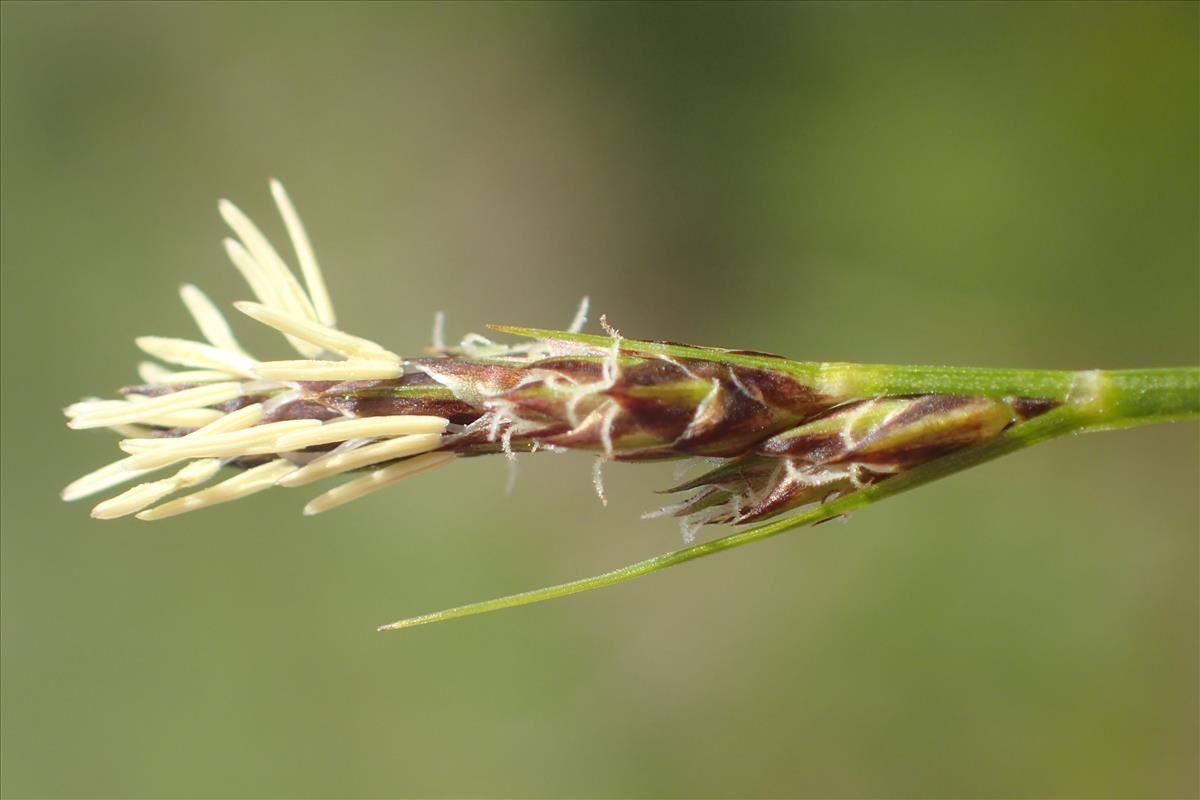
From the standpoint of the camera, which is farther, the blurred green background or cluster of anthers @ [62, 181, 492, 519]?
the blurred green background

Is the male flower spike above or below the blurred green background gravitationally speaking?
below

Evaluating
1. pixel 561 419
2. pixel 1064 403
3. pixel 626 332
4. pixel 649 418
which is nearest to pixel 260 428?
pixel 561 419

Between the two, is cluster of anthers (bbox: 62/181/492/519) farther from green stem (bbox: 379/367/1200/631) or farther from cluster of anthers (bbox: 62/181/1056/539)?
green stem (bbox: 379/367/1200/631)

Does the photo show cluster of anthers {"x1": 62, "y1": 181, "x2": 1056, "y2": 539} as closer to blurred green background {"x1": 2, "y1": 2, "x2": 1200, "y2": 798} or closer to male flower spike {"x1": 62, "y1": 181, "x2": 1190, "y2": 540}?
male flower spike {"x1": 62, "y1": 181, "x2": 1190, "y2": 540}

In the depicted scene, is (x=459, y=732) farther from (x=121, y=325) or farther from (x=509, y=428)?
(x=509, y=428)

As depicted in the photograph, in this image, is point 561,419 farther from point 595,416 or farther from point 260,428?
point 260,428

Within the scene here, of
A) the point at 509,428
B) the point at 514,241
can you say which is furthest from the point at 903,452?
the point at 514,241

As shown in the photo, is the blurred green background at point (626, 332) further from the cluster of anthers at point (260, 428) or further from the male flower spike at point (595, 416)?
the cluster of anthers at point (260, 428)

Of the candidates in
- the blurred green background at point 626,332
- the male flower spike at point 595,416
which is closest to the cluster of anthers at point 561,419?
the male flower spike at point 595,416

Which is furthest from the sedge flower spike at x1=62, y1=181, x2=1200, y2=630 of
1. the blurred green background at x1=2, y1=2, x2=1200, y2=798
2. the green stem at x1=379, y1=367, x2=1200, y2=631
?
the blurred green background at x1=2, y1=2, x2=1200, y2=798
